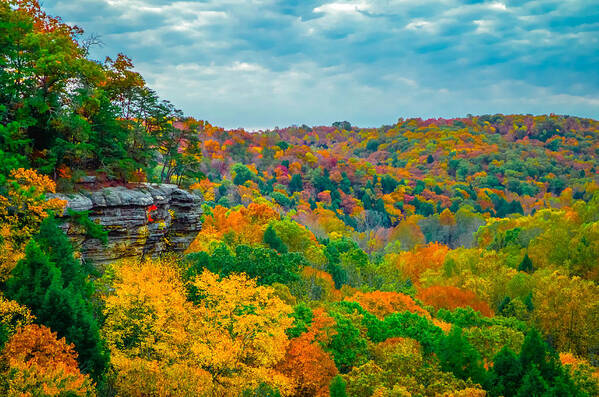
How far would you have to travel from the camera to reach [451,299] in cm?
4016

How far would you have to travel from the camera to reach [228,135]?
162250 millimetres

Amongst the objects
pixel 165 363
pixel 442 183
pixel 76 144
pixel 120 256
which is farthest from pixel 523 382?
pixel 442 183

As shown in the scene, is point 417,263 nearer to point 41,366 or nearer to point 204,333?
point 204,333

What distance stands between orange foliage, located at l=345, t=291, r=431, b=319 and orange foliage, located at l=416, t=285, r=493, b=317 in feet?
22.7

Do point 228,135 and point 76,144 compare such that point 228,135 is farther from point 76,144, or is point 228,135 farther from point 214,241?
point 76,144

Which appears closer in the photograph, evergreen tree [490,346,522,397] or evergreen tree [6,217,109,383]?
evergreen tree [6,217,109,383]

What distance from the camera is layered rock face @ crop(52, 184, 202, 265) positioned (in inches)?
1071

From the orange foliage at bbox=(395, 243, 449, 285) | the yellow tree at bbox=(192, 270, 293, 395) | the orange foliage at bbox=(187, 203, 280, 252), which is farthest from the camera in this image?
the orange foliage at bbox=(395, 243, 449, 285)

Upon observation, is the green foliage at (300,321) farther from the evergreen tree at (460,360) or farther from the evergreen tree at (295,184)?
the evergreen tree at (295,184)

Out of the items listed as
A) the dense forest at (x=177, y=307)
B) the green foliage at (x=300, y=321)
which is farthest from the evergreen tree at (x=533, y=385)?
the green foliage at (x=300, y=321)

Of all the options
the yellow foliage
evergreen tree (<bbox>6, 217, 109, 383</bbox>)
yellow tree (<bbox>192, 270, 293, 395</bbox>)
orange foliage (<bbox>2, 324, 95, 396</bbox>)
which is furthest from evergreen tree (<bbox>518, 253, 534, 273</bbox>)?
orange foliage (<bbox>2, 324, 95, 396</bbox>)

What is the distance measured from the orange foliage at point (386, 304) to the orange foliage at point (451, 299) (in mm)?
6925

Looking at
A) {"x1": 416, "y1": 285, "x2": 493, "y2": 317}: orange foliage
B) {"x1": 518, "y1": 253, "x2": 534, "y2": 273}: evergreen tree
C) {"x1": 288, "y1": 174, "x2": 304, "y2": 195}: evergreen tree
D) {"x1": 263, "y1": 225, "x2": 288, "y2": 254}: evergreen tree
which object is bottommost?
{"x1": 416, "y1": 285, "x2": 493, "y2": 317}: orange foliage

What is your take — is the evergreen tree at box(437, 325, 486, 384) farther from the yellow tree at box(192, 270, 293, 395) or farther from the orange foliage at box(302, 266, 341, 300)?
the orange foliage at box(302, 266, 341, 300)
